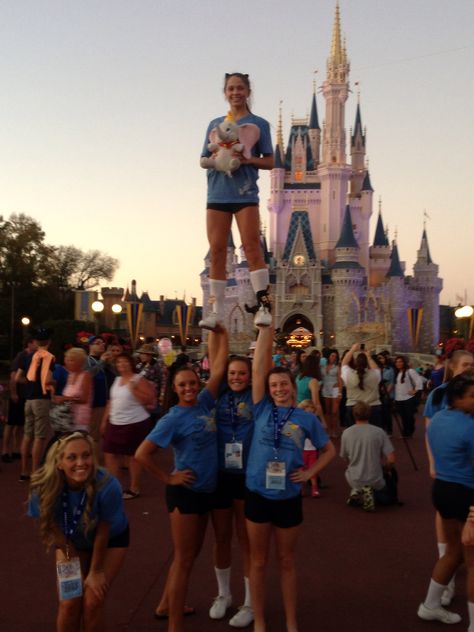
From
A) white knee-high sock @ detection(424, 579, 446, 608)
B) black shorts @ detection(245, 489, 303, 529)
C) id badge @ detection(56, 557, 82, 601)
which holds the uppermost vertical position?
black shorts @ detection(245, 489, 303, 529)

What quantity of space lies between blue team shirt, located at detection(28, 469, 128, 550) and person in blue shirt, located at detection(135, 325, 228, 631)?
509mm

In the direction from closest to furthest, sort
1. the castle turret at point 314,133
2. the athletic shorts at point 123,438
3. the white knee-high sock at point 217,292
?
the white knee-high sock at point 217,292
the athletic shorts at point 123,438
the castle turret at point 314,133

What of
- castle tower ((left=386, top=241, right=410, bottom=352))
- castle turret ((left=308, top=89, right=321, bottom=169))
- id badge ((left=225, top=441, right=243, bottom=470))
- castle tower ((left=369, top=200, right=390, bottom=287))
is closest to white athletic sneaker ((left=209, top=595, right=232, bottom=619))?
id badge ((left=225, top=441, right=243, bottom=470))

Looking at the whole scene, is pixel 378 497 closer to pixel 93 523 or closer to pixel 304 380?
pixel 304 380

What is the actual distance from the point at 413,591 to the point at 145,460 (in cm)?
221

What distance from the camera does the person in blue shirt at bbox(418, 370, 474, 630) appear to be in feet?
12.8

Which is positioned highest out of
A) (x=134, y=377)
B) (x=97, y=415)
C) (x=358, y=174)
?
(x=358, y=174)

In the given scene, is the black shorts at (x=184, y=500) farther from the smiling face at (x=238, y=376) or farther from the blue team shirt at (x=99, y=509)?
the smiling face at (x=238, y=376)

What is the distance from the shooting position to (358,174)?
76.2 metres

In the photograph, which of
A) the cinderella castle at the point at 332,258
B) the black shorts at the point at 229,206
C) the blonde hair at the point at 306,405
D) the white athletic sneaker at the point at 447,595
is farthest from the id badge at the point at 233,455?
the cinderella castle at the point at 332,258

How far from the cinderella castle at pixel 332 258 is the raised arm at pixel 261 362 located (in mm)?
55772

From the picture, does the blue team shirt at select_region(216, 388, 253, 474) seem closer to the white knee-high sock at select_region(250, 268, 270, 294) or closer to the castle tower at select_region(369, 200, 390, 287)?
the white knee-high sock at select_region(250, 268, 270, 294)

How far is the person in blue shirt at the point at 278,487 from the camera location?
386cm

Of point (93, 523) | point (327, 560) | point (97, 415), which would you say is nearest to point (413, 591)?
point (327, 560)
